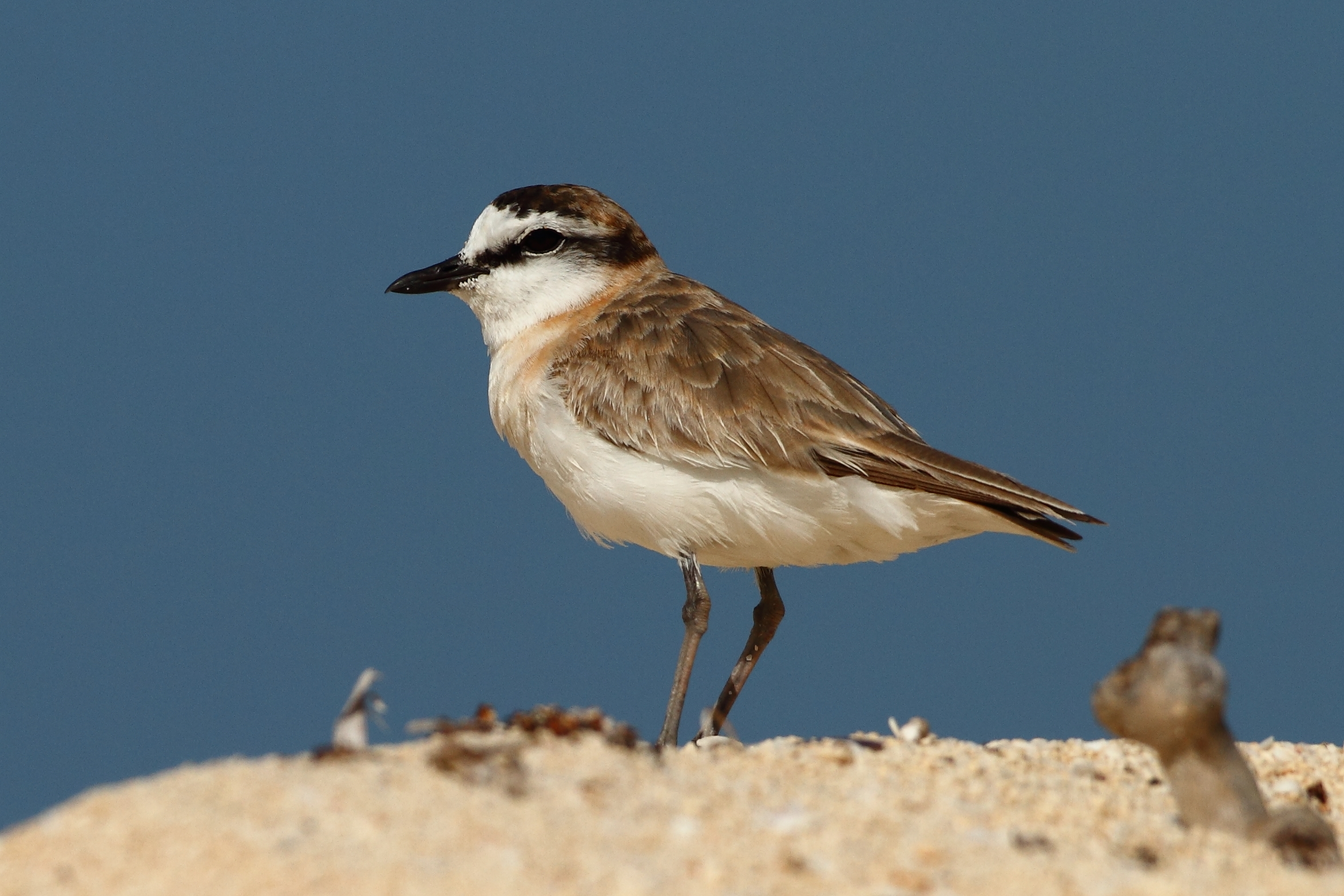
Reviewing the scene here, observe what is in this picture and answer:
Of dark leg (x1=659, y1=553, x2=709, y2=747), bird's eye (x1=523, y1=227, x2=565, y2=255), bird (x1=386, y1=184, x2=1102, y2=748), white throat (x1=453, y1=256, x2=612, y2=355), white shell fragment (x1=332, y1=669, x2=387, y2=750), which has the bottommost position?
white shell fragment (x1=332, y1=669, x2=387, y2=750)

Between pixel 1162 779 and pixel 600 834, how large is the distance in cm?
306

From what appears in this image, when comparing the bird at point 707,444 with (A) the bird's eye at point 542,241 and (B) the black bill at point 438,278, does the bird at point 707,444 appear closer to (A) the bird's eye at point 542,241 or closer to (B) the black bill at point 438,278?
(A) the bird's eye at point 542,241

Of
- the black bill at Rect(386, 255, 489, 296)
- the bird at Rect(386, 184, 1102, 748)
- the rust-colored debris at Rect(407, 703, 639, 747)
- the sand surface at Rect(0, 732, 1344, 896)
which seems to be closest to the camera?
the sand surface at Rect(0, 732, 1344, 896)

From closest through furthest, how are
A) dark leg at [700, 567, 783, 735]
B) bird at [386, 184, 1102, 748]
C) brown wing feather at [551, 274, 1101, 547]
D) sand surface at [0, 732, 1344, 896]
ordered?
sand surface at [0, 732, 1344, 896], brown wing feather at [551, 274, 1101, 547], bird at [386, 184, 1102, 748], dark leg at [700, 567, 783, 735]

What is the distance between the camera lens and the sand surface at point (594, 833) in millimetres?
3807

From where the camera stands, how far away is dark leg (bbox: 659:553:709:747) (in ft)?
22.1

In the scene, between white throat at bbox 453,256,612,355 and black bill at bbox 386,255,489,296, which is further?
black bill at bbox 386,255,489,296

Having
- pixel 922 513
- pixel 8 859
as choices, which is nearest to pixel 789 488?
pixel 922 513

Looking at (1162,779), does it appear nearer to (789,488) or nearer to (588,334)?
(789,488)

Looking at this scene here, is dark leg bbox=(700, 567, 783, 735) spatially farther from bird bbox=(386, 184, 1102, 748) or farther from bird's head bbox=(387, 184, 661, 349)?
bird's head bbox=(387, 184, 661, 349)

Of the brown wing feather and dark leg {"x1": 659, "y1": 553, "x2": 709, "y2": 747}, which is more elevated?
the brown wing feather

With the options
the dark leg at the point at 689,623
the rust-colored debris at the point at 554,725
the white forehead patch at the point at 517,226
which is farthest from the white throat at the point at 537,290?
the rust-colored debris at the point at 554,725

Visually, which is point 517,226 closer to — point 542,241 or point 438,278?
point 542,241

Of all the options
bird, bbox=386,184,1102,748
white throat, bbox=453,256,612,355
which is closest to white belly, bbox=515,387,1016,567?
bird, bbox=386,184,1102,748
